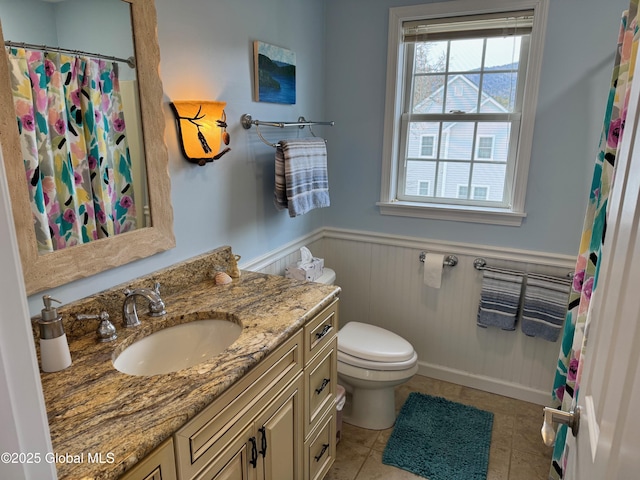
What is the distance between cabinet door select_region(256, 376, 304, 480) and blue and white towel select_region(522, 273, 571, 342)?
1440mm

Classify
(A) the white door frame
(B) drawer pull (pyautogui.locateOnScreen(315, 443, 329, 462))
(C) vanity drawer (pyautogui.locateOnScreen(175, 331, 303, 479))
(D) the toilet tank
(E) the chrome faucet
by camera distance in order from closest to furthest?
(A) the white door frame
(C) vanity drawer (pyautogui.locateOnScreen(175, 331, 303, 479))
(E) the chrome faucet
(B) drawer pull (pyautogui.locateOnScreen(315, 443, 329, 462))
(D) the toilet tank

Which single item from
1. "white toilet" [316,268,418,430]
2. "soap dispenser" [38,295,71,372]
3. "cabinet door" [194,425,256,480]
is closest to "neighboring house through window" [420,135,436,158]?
"white toilet" [316,268,418,430]

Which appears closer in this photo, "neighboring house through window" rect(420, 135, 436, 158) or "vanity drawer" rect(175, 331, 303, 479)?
"vanity drawer" rect(175, 331, 303, 479)

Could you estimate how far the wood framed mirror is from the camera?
111 cm

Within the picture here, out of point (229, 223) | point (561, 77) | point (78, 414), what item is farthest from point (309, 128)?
point (78, 414)

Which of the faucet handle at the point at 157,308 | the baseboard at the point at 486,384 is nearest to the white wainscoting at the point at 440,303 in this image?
the baseboard at the point at 486,384

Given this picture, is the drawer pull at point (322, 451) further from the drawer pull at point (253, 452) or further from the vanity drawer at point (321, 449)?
the drawer pull at point (253, 452)

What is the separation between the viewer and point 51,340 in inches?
43.6

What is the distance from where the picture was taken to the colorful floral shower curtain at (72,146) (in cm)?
→ 116

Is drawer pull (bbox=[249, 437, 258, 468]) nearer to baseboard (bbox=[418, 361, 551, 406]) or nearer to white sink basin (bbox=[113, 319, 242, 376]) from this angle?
white sink basin (bbox=[113, 319, 242, 376])

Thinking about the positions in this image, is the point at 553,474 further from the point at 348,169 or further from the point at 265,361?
the point at 348,169

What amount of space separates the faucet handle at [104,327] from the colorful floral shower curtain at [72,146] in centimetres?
23

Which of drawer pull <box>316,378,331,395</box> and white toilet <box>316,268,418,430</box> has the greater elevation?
drawer pull <box>316,378,331,395</box>

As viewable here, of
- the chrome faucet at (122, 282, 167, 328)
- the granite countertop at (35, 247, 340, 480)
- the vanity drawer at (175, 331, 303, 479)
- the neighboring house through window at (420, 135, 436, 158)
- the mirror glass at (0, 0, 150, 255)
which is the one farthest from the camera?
the neighboring house through window at (420, 135, 436, 158)
